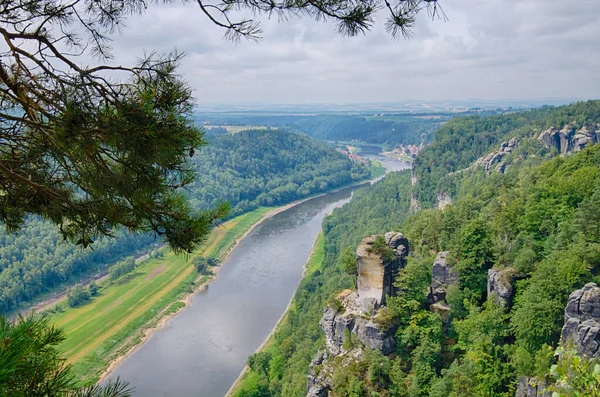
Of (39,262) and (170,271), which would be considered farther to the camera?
(170,271)

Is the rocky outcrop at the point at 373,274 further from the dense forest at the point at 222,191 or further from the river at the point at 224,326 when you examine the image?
the dense forest at the point at 222,191

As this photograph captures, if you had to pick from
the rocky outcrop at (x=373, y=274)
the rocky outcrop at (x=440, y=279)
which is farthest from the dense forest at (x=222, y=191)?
the rocky outcrop at (x=440, y=279)

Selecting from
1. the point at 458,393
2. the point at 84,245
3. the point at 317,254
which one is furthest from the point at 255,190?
the point at 84,245

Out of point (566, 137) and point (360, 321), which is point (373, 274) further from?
point (566, 137)

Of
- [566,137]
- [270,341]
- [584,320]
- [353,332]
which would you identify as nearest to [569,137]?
[566,137]

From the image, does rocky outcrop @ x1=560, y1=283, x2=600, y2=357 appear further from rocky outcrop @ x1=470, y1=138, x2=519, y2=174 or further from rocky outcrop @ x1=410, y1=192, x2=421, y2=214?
rocky outcrop @ x1=410, y1=192, x2=421, y2=214

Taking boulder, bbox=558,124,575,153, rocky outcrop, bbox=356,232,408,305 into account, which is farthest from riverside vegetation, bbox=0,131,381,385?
boulder, bbox=558,124,575,153
